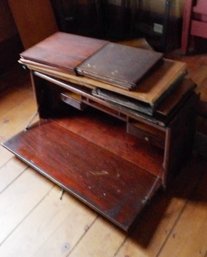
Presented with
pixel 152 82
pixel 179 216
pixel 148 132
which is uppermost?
pixel 152 82

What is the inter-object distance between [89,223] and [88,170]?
227 mm

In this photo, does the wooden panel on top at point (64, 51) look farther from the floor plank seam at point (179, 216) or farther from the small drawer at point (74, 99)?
the floor plank seam at point (179, 216)

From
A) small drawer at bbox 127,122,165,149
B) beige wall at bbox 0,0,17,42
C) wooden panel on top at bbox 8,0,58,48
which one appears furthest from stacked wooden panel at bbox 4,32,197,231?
beige wall at bbox 0,0,17,42

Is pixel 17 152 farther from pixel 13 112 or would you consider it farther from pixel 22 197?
pixel 13 112

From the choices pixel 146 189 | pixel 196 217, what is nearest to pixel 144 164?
pixel 146 189

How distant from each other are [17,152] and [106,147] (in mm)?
401

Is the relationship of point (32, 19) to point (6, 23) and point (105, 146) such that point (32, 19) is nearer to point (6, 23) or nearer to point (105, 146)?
point (6, 23)

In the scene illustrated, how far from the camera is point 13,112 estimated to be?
1.74m

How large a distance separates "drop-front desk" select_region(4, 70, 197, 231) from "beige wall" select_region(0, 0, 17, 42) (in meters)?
0.77

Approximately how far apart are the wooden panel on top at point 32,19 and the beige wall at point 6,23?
0.09m

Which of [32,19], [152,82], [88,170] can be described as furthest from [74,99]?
[32,19]

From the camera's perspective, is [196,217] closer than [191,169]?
Yes

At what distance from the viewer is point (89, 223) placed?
117 cm

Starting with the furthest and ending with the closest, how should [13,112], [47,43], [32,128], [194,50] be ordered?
1. [194,50]
2. [13,112]
3. [32,128]
4. [47,43]
